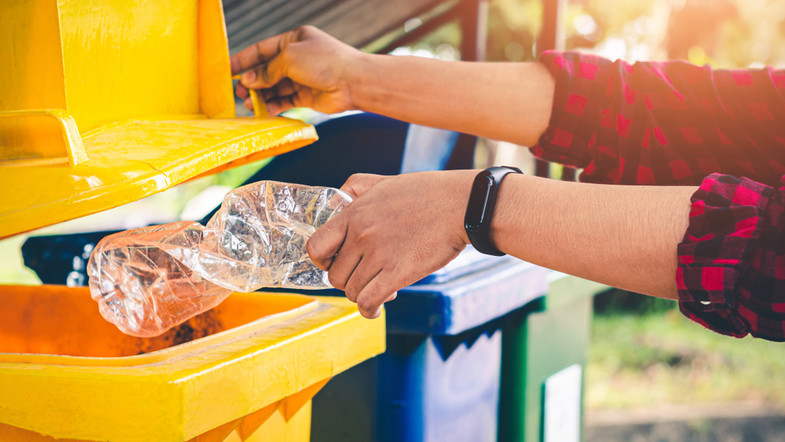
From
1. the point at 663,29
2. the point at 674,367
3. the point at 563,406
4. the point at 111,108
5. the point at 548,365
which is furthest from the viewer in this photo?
the point at 663,29

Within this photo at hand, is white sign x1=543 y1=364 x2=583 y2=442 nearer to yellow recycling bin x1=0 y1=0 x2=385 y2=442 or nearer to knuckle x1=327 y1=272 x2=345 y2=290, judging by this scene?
yellow recycling bin x1=0 y1=0 x2=385 y2=442

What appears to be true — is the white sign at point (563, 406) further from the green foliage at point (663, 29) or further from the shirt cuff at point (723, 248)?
the green foliage at point (663, 29)

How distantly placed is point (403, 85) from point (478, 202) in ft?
2.72

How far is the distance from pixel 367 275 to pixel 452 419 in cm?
73

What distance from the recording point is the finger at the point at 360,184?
133cm

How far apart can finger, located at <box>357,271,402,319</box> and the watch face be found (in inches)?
6.5

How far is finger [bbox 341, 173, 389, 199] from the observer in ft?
4.36

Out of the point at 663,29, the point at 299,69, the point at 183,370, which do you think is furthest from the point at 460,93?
the point at 663,29

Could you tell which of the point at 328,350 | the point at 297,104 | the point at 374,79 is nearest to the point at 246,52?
the point at 297,104

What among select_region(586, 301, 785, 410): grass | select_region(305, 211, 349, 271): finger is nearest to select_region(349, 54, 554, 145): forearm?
select_region(305, 211, 349, 271): finger

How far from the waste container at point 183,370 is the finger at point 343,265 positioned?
118 millimetres

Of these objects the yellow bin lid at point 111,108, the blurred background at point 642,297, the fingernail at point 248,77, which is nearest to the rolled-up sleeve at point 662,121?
the blurred background at point 642,297

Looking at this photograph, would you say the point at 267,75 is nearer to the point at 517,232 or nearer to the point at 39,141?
the point at 39,141

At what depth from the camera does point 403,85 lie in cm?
184
